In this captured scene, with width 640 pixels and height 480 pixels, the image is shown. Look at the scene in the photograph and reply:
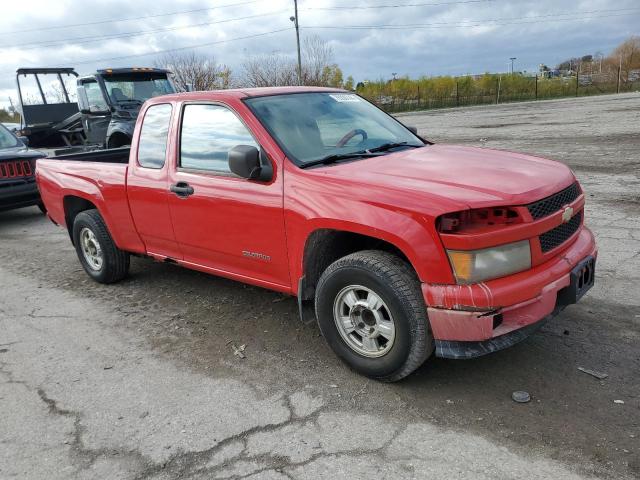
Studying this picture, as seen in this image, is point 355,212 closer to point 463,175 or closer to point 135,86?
point 463,175

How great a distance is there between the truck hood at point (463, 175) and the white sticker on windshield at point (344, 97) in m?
0.86

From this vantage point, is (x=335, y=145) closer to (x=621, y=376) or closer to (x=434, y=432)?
(x=434, y=432)

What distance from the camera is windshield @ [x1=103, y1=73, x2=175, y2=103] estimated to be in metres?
12.6

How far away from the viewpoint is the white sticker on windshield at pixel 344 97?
4645 mm

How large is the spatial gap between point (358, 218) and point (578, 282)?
1.37 meters

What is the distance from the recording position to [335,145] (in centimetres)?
411

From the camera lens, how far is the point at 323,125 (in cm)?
426

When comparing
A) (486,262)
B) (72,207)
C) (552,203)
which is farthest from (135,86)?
(486,262)

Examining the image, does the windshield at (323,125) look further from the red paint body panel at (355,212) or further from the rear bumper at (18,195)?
the rear bumper at (18,195)

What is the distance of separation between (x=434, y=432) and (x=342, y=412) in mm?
538

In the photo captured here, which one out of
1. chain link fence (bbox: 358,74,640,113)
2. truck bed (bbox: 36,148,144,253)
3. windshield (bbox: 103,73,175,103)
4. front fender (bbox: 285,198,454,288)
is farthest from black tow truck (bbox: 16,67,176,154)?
chain link fence (bbox: 358,74,640,113)

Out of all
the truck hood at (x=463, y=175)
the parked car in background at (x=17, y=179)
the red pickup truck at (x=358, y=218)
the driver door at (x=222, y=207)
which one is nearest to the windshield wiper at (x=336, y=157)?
the red pickup truck at (x=358, y=218)

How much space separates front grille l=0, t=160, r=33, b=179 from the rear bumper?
0.16 metres

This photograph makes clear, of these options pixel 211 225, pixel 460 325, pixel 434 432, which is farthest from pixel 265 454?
pixel 211 225
